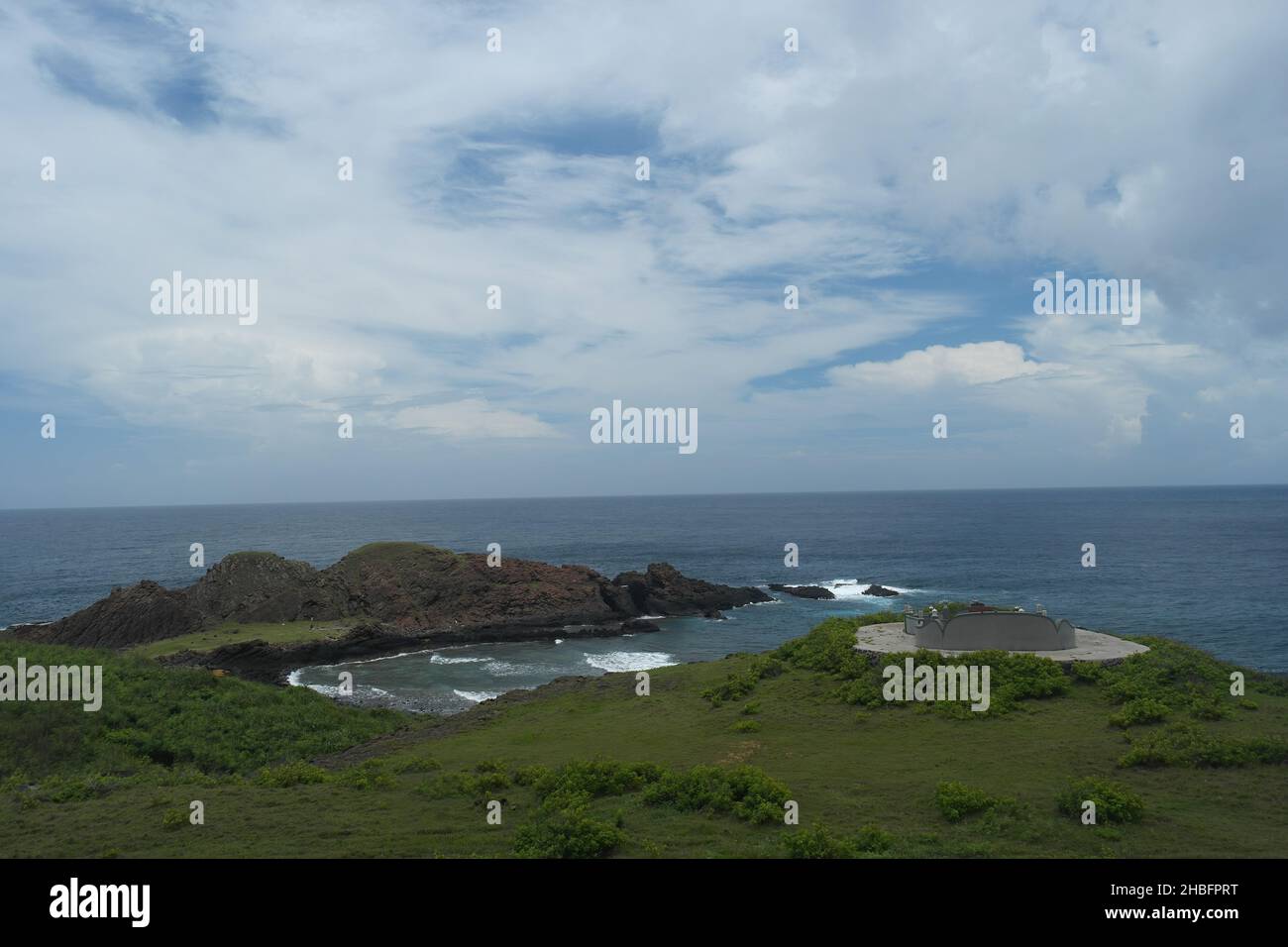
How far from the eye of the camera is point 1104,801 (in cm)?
1338

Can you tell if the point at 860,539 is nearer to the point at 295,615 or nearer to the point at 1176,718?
the point at 295,615

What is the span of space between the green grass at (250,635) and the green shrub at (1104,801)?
47.9 meters

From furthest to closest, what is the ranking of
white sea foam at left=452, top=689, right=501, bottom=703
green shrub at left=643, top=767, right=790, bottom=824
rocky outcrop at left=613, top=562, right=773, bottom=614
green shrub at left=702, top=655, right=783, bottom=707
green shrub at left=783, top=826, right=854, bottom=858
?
rocky outcrop at left=613, top=562, right=773, bottom=614, white sea foam at left=452, top=689, right=501, bottom=703, green shrub at left=702, top=655, right=783, bottom=707, green shrub at left=643, top=767, right=790, bottom=824, green shrub at left=783, top=826, right=854, bottom=858

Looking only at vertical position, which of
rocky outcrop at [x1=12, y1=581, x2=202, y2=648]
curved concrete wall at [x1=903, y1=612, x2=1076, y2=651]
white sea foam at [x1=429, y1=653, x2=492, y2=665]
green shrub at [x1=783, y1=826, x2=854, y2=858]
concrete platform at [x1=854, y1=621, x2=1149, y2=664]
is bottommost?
white sea foam at [x1=429, y1=653, x2=492, y2=665]

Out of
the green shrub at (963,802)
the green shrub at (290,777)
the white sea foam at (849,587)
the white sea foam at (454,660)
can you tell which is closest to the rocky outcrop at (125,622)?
the white sea foam at (454,660)

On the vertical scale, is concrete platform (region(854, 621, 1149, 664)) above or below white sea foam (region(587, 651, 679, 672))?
above

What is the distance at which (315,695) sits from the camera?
29.4 metres

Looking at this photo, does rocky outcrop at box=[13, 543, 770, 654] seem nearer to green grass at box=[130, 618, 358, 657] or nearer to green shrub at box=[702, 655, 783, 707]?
green grass at box=[130, 618, 358, 657]

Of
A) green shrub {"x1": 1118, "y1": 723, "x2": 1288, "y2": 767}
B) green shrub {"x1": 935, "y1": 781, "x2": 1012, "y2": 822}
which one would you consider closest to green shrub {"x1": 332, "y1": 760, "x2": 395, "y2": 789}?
green shrub {"x1": 935, "y1": 781, "x2": 1012, "y2": 822}

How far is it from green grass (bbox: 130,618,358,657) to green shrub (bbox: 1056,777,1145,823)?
4790 cm

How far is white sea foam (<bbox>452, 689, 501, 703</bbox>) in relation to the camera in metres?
40.5
